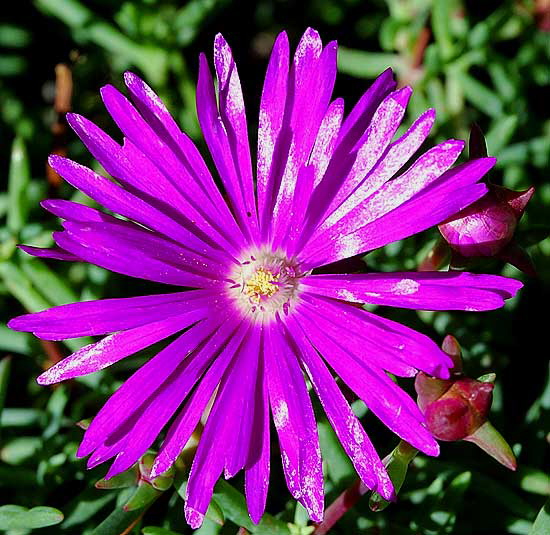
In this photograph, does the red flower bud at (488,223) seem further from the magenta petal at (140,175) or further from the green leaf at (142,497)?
the green leaf at (142,497)

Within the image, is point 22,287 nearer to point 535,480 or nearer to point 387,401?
point 387,401

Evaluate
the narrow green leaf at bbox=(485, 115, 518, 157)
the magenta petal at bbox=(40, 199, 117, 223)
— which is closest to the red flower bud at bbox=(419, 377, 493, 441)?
the magenta petal at bbox=(40, 199, 117, 223)

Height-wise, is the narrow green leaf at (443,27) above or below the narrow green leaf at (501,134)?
above

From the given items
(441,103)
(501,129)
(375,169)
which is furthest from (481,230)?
(441,103)

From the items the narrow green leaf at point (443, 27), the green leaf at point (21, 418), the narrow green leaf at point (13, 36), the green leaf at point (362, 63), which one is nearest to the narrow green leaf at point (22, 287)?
the green leaf at point (21, 418)

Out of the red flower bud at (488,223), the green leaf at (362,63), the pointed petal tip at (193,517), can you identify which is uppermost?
the green leaf at (362,63)

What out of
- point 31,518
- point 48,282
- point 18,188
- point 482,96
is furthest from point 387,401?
point 482,96

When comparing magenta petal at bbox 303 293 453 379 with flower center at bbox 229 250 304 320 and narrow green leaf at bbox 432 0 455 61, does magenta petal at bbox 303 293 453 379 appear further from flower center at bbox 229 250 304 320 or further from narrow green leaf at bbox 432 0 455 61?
narrow green leaf at bbox 432 0 455 61
